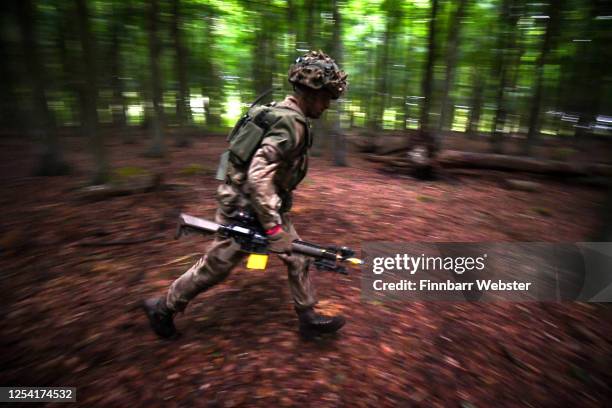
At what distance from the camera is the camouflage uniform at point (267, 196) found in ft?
8.27

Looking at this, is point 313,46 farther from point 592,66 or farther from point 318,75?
point 318,75

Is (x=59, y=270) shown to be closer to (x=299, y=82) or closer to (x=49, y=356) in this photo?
(x=49, y=356)

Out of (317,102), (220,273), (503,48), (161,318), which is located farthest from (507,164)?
(161,318)

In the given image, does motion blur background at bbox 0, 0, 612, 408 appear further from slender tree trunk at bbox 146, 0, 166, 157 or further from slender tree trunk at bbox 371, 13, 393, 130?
slender tree trunk at bbox 371, 13, 393, 130

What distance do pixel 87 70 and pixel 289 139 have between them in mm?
6578

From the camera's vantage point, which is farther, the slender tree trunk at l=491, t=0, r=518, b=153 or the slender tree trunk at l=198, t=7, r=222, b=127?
the slender tree trunk at l=198, t=7, r=222, b=127

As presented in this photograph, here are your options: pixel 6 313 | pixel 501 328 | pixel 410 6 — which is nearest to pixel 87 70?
pixel 6 313

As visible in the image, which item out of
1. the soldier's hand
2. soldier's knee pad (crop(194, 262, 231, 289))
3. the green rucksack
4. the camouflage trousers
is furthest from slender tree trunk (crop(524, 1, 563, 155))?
soldier's knee pad (crop(194, 262, 231, 289))

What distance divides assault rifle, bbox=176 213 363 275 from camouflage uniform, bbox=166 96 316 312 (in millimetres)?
83

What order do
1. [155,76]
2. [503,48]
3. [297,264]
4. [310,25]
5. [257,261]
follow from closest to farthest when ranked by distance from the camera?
[257,261] < [297,264] < [155,76] < [310,25] < [503,48]

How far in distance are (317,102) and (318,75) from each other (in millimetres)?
224

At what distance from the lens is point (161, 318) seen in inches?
120

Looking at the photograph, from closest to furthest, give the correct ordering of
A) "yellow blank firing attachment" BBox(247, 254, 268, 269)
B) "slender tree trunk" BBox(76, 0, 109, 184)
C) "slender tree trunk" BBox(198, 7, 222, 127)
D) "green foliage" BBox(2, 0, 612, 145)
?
"yellow blank firing attachment" BBox(247, 254, 268, 269)
"slender tree trunk" BBox(76, 0, 109, 184)
"green foliage" BBox(2, 0, 612, 145)
"slender tree trunk" BBox(198, 7, 222, 127)

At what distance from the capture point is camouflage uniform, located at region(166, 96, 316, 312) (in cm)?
252
